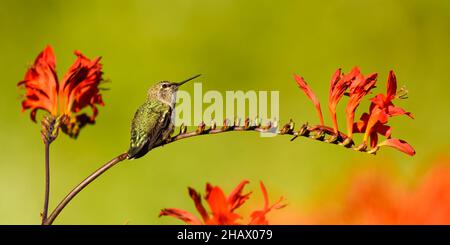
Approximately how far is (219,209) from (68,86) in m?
0.41

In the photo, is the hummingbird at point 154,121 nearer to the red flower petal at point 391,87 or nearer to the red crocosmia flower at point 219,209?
the red crocosmia flower at point 219,209

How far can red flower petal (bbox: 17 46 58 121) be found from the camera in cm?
96

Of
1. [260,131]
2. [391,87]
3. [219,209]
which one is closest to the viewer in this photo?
[219,209]

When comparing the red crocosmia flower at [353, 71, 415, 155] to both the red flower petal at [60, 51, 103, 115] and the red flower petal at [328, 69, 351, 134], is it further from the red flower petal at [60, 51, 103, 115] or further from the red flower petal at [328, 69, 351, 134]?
the red flower petal at [60, 51, 103, 115]

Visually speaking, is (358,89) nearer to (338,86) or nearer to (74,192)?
(338,86)

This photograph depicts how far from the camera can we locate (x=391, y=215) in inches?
38.4

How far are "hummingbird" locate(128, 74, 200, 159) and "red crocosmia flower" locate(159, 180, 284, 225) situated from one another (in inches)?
5.6

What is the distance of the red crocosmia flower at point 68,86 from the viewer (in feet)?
3.09

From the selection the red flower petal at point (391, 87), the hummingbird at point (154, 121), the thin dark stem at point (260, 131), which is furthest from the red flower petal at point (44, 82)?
the red flower petal at point (391, 87)

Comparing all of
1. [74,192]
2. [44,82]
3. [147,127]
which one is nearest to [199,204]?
[74,192]

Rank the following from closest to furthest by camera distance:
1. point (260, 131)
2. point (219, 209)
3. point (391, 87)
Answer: point (219, 209) < point (260, 131) < point (391, 87)

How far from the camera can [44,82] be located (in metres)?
0.97
